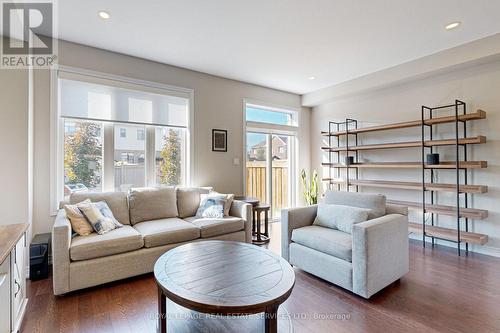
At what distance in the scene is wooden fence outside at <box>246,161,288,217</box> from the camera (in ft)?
15.9

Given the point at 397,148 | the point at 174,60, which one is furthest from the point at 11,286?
the point at 397,148

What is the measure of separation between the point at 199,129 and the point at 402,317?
3.43m

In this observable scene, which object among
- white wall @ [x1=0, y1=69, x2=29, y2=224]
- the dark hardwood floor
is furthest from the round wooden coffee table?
white wall @ [x1=0, y1=69, x2=29, y2=224]

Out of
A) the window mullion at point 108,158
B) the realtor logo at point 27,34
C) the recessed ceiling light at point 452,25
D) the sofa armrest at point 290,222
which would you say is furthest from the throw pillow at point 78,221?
the recessed ceiling light at point 452,25

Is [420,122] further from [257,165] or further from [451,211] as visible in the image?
[257,165]

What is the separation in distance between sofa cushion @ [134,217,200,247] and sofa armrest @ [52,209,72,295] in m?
0.68

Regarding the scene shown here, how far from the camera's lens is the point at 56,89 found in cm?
301

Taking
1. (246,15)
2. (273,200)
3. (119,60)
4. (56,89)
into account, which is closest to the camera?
(246,15)

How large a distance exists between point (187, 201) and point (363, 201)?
229 cm

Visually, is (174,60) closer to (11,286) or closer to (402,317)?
(11,286)

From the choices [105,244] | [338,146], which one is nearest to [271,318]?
[105,244]

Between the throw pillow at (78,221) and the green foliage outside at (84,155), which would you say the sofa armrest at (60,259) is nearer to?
the throw pillow at (78,221)

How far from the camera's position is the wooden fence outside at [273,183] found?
4.84 meters

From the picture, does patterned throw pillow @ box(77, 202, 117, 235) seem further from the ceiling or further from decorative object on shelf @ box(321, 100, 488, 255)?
decorative object on shelf @ box(321, 100, 488, 255)
